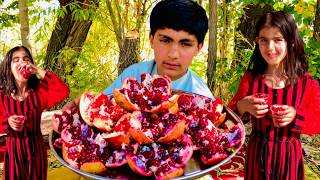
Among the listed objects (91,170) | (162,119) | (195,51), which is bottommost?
(91,170)

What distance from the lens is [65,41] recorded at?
6191 mm

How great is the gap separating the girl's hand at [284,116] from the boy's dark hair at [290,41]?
0.66ft

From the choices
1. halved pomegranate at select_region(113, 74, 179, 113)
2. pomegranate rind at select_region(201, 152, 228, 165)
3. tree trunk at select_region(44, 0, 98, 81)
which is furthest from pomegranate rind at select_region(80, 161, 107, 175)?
tree trunk at select_region(44, 0, 98, 81)

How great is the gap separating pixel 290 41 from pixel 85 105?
1104 millimetres

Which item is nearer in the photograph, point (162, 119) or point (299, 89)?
point (162, 119)

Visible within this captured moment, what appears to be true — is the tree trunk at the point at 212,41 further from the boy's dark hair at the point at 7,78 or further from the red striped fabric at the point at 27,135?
the boy's dark hair at the point at 7,78

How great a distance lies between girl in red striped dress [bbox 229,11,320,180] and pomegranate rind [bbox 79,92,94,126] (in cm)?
78

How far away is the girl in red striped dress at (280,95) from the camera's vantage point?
2291 mm

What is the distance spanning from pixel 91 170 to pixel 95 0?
15.6ft

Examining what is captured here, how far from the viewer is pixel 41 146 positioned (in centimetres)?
292

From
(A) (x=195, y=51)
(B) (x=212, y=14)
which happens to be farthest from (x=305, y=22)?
(A) (x=195, y=51)

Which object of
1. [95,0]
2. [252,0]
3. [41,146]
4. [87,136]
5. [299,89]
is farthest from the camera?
[95,0]

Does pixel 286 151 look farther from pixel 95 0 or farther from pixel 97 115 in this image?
pixel 95 0

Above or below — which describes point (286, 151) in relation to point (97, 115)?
below
